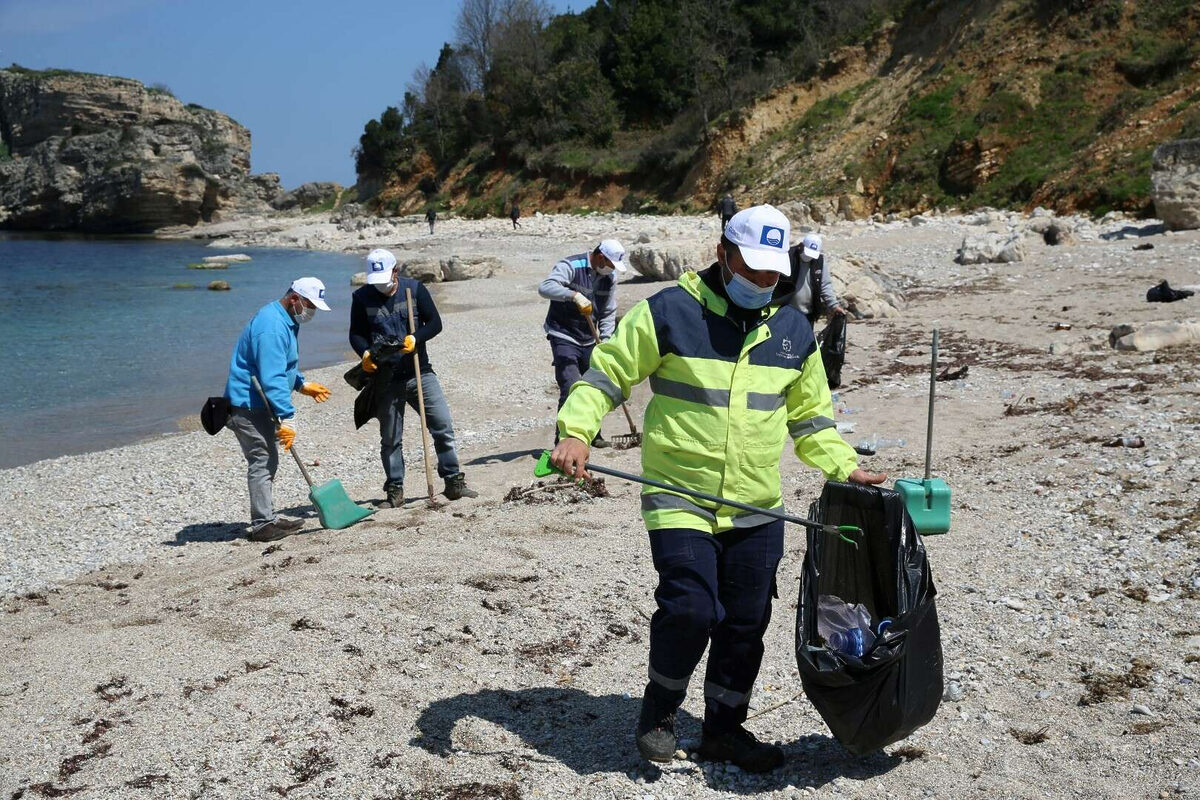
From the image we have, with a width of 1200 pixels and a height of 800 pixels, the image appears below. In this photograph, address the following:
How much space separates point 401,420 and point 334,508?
2.93 ft

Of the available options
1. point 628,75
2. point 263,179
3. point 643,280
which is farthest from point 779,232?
point 263,179

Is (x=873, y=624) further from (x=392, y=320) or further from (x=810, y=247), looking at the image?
(x=810, y=247)

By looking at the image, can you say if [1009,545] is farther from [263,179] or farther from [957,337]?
[263,179]

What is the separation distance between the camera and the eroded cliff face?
78.0 metres

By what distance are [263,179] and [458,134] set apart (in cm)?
3175

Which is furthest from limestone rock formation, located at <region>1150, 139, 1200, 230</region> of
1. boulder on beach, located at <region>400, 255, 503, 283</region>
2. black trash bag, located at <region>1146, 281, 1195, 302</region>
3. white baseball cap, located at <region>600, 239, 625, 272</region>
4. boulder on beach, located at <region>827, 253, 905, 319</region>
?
boulder on beach, located at <region>400, 255, 503, 283</region>

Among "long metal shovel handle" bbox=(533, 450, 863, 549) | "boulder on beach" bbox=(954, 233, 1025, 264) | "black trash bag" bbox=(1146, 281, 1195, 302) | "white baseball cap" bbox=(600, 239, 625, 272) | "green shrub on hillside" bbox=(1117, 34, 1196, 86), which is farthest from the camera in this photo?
"green shrub on hillside" bbox=(1117, 34, 1196, 86)

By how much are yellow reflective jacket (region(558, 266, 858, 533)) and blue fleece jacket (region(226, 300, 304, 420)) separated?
13.7ft

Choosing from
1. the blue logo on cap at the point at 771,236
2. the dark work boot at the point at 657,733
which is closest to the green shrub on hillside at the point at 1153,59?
the blue logo on cap at the point at 771,236

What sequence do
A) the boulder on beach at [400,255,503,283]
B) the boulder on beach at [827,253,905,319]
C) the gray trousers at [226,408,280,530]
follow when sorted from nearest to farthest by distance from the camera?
the gray trousers at [226,408,280,530] → the boulder on beach at [827,253,905,319] → the boulder on beach at [400,255,503,283]

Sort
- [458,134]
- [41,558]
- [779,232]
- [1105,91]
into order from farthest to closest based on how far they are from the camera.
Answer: [458,134]
[1105,91]
[41,558]
[779,232]

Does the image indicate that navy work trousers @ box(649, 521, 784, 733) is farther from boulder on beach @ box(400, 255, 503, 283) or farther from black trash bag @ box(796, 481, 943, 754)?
boulder on beach @ box(400, 255, 503, 283)

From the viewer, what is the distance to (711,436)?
140 inches

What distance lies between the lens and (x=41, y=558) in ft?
26.5
